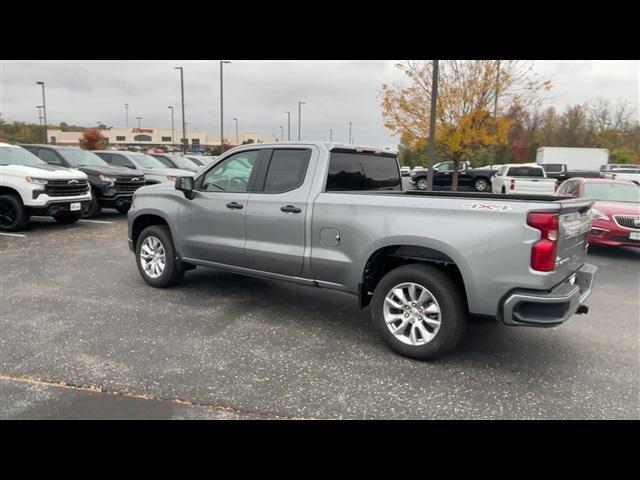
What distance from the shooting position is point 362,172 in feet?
16.5

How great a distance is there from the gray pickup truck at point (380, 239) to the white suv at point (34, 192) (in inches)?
198

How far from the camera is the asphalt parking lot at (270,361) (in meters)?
3.20

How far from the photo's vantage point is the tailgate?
3.46m

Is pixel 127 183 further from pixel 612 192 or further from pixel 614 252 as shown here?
pixel 614 252

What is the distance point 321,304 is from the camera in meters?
5.51

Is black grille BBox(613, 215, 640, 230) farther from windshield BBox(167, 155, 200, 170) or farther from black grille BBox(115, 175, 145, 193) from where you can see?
windshield BBox(167, 155, 200, 170)

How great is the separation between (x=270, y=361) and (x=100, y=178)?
9.77 meters

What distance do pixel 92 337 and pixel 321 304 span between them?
2450mm

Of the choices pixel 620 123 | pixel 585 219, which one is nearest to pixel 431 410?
pixel 585 219

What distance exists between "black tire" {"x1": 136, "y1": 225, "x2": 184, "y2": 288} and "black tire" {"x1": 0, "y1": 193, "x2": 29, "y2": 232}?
212 inches

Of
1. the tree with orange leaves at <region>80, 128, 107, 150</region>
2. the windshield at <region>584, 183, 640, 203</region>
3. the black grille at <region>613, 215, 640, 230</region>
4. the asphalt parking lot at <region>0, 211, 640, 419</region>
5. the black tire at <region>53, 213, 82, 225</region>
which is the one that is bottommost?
the asphalt parking lot at <region>0, 211, 640, 419</region>

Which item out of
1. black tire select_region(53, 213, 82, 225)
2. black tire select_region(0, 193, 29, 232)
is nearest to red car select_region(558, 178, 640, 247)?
black tire select_region(53, 213, 82, 225)

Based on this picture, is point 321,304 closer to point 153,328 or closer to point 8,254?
point 153,328

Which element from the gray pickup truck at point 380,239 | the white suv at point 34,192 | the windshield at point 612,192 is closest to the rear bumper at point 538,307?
the gray pickup truck at point 380,239
